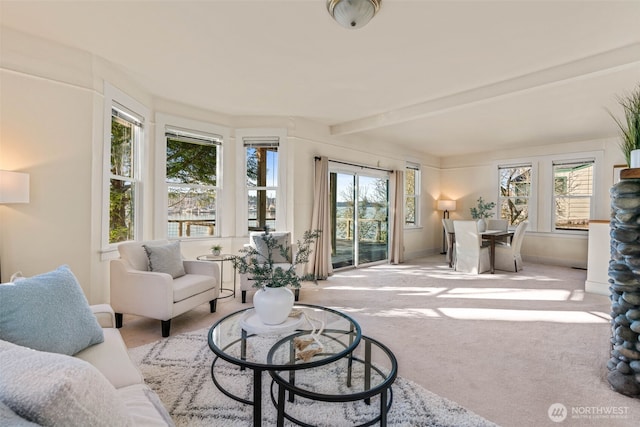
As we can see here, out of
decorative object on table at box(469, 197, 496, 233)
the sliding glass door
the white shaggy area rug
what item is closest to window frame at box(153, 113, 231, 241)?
the sliding glass door

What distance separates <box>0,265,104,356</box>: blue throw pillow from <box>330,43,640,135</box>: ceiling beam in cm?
416

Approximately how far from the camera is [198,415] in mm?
1716

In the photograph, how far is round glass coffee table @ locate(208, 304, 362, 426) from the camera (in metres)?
1.56

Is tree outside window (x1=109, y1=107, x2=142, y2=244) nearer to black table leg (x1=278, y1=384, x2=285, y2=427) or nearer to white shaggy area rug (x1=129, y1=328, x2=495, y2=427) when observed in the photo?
white shaggy area rug (x1=129, y1=328, x2=495, y2=427)

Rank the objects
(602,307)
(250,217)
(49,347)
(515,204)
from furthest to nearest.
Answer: (515,204) < (250,217) < (602,307) < (49,347)

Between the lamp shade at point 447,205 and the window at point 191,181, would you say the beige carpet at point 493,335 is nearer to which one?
the window at point 191,181

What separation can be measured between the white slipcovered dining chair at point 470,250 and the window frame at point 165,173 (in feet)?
13.6

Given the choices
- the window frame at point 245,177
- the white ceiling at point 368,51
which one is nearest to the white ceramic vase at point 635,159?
the white ceiling at point 368,51

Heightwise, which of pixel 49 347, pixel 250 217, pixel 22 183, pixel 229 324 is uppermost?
pixel 22 183

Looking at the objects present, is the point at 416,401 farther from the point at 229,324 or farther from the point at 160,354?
the point at 160,354

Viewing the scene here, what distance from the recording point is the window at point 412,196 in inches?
291

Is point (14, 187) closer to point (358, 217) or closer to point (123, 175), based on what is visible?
point (123, 175)

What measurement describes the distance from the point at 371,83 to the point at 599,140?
5214mm

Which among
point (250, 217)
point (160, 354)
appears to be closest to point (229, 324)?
point (160, 354)
